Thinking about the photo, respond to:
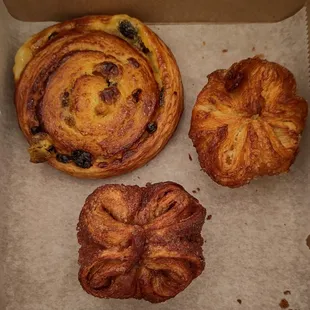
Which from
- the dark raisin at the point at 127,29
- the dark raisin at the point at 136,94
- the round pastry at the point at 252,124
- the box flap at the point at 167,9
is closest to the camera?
the round pastry at the point at 252,124

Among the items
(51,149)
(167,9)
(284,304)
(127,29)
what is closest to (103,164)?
(51,149)

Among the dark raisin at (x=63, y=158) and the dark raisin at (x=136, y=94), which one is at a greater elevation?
the dark raisin at (x=136, y=94)

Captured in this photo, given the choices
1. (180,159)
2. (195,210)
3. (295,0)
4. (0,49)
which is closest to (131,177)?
(180,159)

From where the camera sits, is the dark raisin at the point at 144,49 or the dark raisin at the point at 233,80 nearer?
the dark raisin at the point at 233,80

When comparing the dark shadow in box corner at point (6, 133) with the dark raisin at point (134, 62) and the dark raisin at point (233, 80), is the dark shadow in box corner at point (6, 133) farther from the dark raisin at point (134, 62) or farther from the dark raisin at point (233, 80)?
the dark raisin at point (233, 80)

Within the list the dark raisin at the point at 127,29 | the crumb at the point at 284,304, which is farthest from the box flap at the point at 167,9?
the crumb at the point at 284,304

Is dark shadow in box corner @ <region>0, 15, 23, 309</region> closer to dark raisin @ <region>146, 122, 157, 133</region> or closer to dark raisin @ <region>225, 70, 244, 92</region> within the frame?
dark raisin @ <region>146, 122, 157, 133</region>

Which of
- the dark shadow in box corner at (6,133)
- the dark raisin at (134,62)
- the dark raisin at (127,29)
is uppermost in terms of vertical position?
the dark raisin at (127,29)
